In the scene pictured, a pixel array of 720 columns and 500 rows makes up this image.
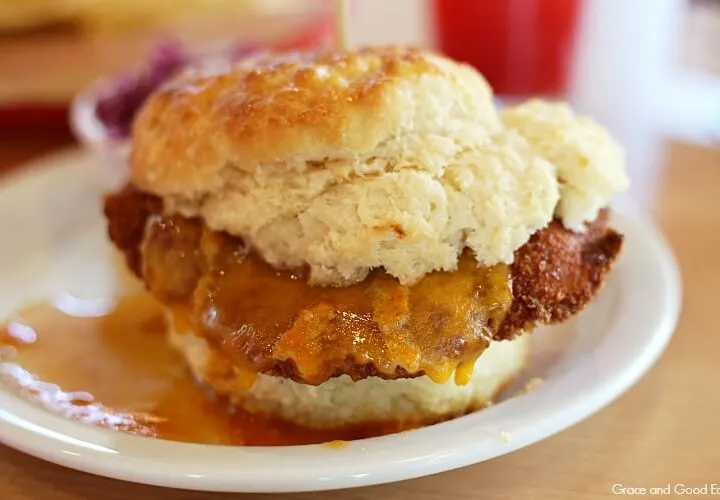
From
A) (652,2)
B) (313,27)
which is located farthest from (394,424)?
(652,2)

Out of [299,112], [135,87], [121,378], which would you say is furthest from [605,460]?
[135,87]

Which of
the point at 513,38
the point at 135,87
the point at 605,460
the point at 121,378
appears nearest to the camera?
the point at 605,460

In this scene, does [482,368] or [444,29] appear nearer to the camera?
[482,368]

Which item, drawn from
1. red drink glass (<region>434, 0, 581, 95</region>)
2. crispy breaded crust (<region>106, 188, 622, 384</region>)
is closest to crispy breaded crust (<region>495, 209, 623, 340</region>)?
crispy breaded crust (<region>106, 188, 622, 384</region>)

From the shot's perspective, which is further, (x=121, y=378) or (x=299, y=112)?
(x=121, y=378)

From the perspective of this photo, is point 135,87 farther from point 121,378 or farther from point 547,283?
point 547,283

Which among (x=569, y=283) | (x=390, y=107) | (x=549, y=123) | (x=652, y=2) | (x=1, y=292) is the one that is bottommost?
(x=652, y=2)

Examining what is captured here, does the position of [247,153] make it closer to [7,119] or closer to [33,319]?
[33,319]
